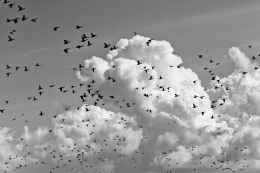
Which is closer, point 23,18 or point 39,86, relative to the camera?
point 23,18

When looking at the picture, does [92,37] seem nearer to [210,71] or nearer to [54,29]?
[54,29]

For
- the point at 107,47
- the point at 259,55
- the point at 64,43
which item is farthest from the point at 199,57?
the point at 64,43

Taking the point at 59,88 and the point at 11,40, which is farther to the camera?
the point at 59,88

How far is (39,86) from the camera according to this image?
18262 cm

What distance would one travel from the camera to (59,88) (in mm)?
192125

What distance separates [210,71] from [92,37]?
1914 inches

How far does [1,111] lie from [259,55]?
293 ft

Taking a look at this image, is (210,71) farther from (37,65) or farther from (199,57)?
(37,65)

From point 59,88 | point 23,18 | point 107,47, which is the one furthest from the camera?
point 59,88

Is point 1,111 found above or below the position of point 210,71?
below

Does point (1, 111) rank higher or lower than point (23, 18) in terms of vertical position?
lower

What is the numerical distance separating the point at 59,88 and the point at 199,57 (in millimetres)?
51670

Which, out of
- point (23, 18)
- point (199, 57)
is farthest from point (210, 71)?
point (23, 18)

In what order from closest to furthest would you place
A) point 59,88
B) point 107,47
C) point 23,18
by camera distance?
point 23,18 < point 107,47 < point 59,88
